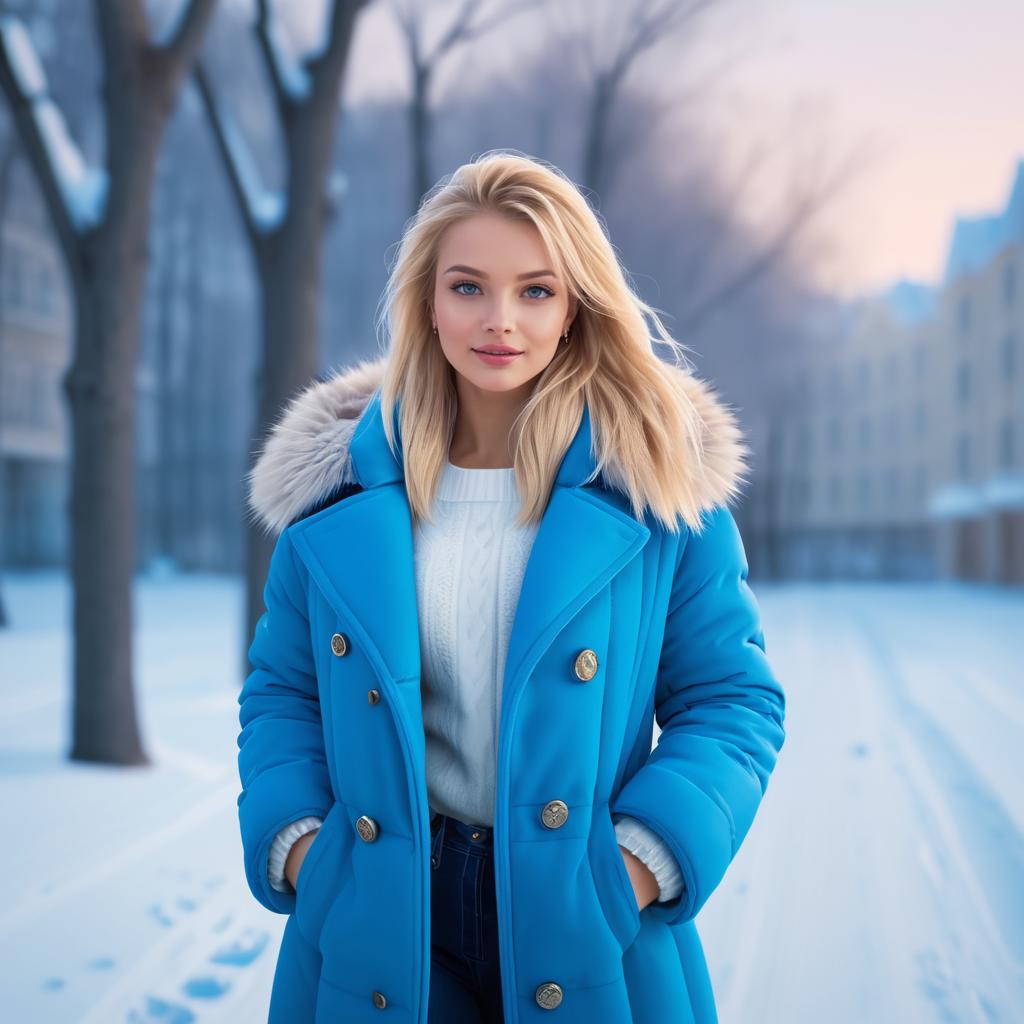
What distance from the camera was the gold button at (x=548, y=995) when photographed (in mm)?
1491

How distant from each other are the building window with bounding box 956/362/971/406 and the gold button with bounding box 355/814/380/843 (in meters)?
34.0

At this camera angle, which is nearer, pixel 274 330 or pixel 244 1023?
pixel 244 1023

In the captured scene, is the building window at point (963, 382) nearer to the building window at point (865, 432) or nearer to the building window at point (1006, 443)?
the building window at point (1006, 443)

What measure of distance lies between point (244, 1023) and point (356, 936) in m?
1.57

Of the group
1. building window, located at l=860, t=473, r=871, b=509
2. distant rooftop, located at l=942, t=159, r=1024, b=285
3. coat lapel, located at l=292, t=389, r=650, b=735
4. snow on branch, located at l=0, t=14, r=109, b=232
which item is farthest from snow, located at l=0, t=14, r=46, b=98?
building window, located at l=860, t=473, r=871, b=509

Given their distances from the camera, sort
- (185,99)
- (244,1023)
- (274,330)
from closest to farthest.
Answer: (244,1023) → (274,330) → (185,99)

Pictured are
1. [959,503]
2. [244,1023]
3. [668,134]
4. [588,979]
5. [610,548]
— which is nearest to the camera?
[588,979]

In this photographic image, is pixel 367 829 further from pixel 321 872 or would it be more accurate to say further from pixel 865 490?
pixel 865 490

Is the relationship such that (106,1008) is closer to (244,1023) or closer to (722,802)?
(244,1023)

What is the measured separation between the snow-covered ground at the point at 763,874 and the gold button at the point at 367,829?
167 cm

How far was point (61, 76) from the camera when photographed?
13578 mm

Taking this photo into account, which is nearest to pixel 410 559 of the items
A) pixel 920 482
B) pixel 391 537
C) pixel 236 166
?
pixel 391 537

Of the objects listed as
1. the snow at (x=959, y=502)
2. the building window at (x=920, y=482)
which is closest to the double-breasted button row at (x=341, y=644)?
the snow at (x=959, y=502)

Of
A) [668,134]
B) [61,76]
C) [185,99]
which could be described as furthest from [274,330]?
[185,99]
